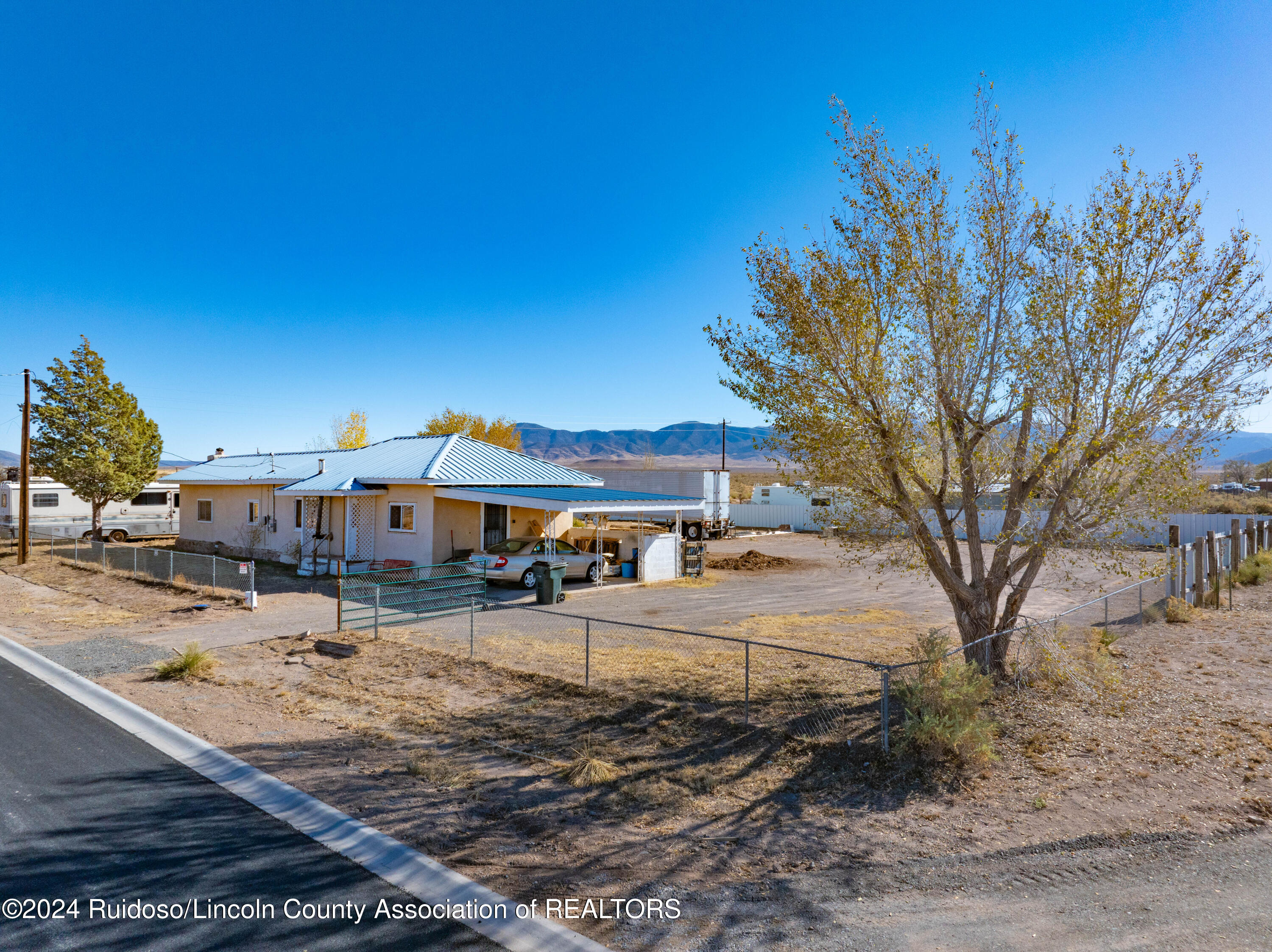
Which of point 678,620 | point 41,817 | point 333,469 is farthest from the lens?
point 333,469

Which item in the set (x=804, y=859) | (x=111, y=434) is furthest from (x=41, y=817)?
(x=111, y=434)

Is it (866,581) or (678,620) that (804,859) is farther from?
(866,581)

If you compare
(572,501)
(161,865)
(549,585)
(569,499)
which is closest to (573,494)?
(569,499)

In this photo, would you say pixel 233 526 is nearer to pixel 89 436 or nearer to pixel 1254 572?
pixel 89 436

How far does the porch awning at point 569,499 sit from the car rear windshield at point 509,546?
99 cm

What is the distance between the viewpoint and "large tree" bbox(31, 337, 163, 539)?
27.9m

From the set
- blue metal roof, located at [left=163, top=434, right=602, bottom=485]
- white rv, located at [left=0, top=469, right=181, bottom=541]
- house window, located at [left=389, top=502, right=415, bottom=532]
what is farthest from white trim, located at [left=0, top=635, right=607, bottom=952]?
white rv, located at [left=0, top=469, right=181, bottom=541]

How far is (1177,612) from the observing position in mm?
14742

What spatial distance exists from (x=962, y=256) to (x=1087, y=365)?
6.78ft

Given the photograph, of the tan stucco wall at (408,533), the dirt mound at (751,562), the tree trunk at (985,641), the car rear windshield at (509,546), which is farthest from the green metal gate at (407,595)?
the dirt mound at (751,562)

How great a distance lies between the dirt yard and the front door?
10877 millimetres

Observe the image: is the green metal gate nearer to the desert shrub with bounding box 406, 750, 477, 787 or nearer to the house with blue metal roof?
the house with blue metal roof

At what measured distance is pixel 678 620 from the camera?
51.9ft

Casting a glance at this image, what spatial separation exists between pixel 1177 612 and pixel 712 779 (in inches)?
498
